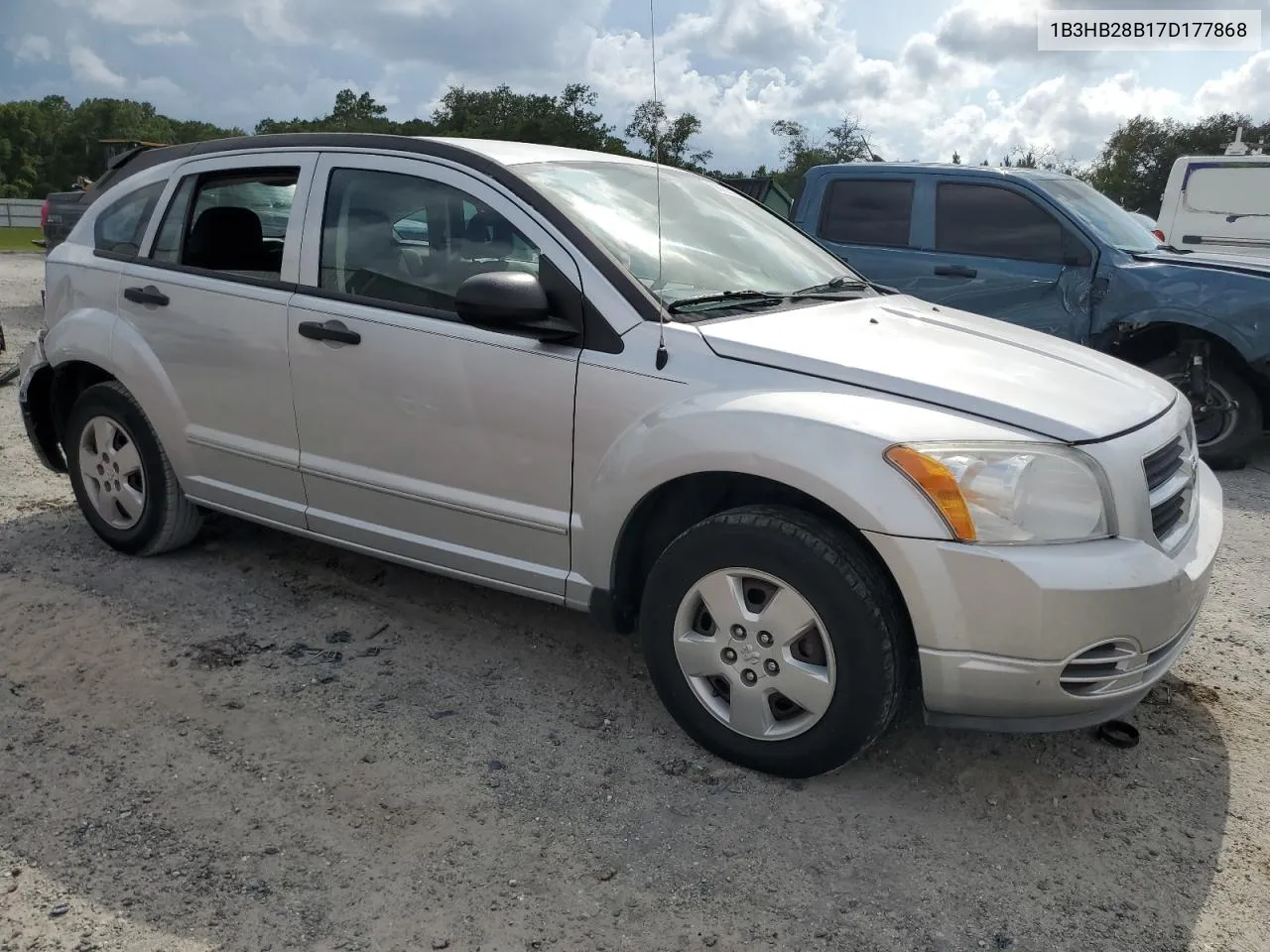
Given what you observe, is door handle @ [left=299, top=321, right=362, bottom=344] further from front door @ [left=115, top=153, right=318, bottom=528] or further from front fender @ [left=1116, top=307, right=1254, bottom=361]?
front fender @ [left=1116, top=307, right=1254, bottom=361]

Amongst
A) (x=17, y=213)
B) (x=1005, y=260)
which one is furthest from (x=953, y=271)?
(x=17, y=213)

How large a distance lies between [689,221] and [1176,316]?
4.38 meters

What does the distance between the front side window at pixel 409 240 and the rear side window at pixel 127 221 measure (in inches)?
43.7

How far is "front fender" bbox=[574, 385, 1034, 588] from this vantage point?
263 centimetres

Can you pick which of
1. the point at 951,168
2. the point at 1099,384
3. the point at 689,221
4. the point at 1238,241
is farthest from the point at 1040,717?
the point at 1238,241

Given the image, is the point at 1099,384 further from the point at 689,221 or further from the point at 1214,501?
the point at 689,221

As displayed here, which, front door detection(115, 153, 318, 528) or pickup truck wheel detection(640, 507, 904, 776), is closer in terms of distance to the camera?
pickup truck wheel detection(640, 507, 904, 776)

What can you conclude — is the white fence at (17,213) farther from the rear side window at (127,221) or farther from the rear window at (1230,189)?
the rear side window at (127,221)

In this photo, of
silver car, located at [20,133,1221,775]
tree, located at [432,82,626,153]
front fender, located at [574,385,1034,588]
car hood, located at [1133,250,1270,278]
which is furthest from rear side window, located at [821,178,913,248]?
tree, located at [432,82,626,153]

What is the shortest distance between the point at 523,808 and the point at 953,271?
18.6 feet

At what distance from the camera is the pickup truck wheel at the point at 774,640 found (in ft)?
8.91

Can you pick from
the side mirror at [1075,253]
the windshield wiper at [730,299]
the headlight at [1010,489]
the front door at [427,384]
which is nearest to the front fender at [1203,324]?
the side mirror at [1075,253]

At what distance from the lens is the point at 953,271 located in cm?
739

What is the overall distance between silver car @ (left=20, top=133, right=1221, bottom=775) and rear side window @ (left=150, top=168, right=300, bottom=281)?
2 cm
